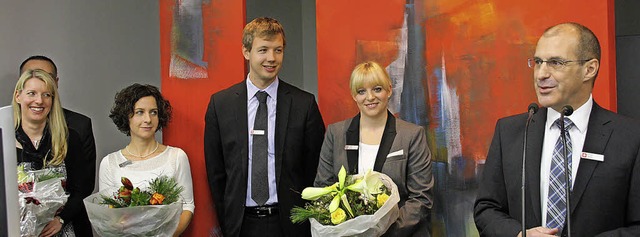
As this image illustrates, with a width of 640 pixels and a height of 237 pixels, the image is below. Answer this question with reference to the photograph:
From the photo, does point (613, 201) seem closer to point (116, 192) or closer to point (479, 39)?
point (479, 39)

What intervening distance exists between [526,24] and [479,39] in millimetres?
264

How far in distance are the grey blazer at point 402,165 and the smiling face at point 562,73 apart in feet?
A: 3.33

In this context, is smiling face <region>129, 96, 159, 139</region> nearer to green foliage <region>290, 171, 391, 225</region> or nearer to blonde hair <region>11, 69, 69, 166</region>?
blonde hair <region>11, 69, 69, 166</region>

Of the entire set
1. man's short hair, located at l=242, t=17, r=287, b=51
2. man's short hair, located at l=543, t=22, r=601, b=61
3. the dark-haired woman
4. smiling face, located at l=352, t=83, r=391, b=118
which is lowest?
the dark-haired woman

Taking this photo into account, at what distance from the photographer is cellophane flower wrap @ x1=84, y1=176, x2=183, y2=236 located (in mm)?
4031

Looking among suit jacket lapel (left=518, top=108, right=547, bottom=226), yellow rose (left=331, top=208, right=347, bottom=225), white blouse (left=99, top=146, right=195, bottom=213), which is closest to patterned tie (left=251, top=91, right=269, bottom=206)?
white blouse (left=99, top=146, right=195, bottom=213)

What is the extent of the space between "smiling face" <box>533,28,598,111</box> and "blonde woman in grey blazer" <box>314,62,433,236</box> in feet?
3.33

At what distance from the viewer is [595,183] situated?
9.39ft

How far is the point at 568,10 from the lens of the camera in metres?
3.75

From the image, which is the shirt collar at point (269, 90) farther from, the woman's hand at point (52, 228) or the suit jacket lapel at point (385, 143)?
the woman's hand at point (52, 228)

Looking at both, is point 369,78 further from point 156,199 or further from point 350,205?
point 156,199

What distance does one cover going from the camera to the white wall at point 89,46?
17.4ft

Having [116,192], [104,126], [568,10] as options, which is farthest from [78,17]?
[568,10]

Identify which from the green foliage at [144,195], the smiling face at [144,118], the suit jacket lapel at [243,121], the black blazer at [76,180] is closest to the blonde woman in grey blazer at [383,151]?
the suit jacket lapel at [243,121]
